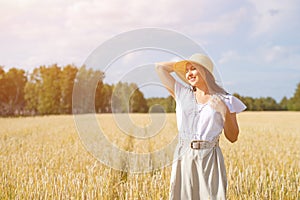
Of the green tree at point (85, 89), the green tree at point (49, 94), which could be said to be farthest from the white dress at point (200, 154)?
the green tree at point (49, 94)

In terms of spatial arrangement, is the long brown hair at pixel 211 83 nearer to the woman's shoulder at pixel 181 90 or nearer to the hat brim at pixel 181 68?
the hat brim at pixel 181 68

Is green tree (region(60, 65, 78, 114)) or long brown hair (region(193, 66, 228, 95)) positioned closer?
long brown hair (region(193, 66, 228, 95))

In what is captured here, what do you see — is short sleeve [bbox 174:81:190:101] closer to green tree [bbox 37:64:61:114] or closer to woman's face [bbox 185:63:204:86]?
woman's face [bbox 185:63:204:86]

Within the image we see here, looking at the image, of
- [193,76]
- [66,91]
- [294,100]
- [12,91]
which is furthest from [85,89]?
[294,100]

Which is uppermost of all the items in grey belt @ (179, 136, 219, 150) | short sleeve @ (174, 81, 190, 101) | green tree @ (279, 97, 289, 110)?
green tree @ (279, 97, 289, 110)

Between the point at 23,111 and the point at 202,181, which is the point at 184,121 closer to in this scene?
the point at 202,181

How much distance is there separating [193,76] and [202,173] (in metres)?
0.78

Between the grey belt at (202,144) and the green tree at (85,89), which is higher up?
the green tree at (85,89)

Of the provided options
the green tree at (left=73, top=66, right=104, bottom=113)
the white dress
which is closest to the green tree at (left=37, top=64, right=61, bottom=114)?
the green tree at (left=73, top=66, right=104, bottom=113)

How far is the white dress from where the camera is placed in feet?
9.64

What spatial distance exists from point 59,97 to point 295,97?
51.7 meters

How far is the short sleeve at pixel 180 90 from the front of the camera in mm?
3139

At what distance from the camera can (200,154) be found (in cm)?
295

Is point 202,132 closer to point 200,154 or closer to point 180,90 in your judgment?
point 200,154
